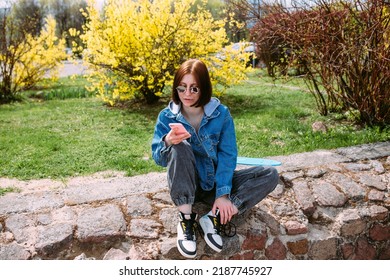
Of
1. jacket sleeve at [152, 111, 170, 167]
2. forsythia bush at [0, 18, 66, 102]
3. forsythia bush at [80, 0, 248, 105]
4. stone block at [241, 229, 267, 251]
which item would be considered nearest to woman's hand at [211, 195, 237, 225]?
stone block at [241, 229, 267, 251]

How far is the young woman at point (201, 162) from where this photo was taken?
232cm

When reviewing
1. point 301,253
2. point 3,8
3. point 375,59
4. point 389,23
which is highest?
point 3,8

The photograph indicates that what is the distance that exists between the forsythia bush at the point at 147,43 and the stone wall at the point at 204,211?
290cm

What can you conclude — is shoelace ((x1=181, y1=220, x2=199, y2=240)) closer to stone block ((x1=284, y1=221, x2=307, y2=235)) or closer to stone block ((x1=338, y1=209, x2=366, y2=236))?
stone block ((x1=284, y1=221, x2=307, y2=235))

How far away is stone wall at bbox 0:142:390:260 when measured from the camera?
2389 mm

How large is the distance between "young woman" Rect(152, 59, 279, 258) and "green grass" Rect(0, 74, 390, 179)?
3.44ft

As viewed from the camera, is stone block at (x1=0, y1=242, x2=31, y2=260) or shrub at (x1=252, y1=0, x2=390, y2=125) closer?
stone block at (x1=0, y1=242, x2=31, y2=260)

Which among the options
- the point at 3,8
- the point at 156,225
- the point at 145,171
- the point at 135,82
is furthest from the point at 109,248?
the point at 3,8

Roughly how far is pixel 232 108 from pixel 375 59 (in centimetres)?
256

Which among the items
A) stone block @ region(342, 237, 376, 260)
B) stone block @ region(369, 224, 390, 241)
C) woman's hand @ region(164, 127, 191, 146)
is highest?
woman's hand @ region(164, 127, 191, 146)

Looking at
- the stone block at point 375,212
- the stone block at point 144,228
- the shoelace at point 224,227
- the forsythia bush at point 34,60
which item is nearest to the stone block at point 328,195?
the stone block at point 375,212

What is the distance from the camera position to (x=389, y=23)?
3967 mm

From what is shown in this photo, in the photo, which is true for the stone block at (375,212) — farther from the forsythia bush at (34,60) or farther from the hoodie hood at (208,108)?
the forsythia bush at (34,60)

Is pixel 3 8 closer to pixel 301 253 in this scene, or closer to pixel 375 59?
pixel 375 59
